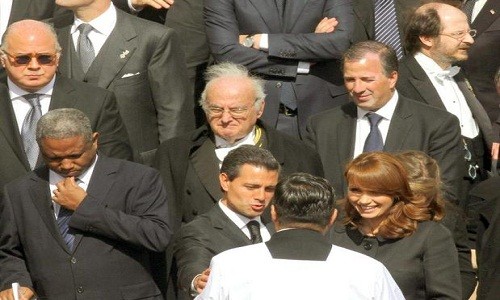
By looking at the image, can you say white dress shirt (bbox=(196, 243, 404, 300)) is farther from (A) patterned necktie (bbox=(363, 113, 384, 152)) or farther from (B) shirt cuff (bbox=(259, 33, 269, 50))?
(B) shirt cuff (bbox=(259, 33, 269, 50))

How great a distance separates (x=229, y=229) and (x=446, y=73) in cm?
291

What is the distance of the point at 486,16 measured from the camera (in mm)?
12219

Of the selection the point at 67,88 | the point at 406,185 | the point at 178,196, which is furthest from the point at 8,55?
the point at 406,185

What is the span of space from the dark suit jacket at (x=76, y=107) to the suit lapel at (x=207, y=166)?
49cm

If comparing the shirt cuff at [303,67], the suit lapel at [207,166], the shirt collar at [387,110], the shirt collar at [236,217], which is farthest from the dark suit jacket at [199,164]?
the shirt cuff at [303,67]

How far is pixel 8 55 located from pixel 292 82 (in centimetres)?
209

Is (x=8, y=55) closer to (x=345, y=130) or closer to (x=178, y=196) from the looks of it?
(x=178, y=196)

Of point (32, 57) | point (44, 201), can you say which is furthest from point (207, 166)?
point (32, 57)

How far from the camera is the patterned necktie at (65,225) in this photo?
9.18 meters

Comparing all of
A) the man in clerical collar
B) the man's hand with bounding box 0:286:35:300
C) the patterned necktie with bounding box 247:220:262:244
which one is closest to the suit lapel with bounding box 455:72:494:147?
the man in clerical collar

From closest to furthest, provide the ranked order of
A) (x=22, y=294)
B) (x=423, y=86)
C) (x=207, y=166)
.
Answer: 1. (x=22, y=294)
2. (x=207, y=166)
3. (x=423, y=86)

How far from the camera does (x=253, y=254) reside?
7391 mm

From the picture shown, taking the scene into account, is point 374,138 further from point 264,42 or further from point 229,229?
point 229,229

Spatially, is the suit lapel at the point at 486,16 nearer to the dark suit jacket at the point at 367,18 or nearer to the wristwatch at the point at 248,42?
the dark suit jacket at the point at 367,18
